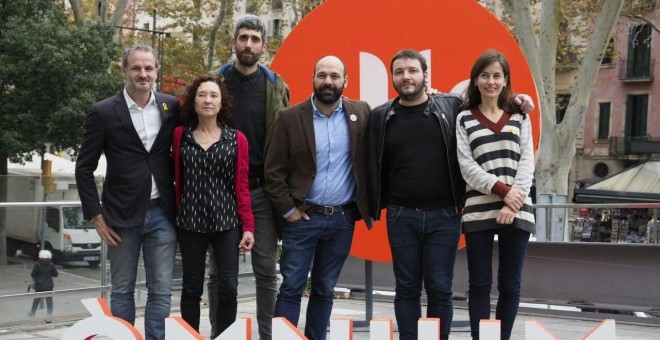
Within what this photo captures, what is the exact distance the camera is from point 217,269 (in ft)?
18.6

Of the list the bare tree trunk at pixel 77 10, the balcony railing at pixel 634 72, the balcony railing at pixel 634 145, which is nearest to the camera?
the bare tree trunk at pixel 77 10

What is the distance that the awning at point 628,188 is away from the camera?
24.0 meters

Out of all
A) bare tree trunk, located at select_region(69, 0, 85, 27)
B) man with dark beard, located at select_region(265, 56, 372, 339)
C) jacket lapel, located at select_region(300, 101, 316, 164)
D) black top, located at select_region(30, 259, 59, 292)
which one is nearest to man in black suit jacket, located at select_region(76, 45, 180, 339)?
man with dark beard, located at select_region(265, 56, 372, 339)

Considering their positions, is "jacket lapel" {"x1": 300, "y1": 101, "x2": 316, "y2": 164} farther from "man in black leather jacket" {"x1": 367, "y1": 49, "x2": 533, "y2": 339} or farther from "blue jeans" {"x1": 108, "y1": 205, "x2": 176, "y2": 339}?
"blue jeans" {"x1": 108, "y1": 205, "x2": 176, "y2": 339}

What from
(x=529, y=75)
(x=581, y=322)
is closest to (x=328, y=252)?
(x=529, y=75)

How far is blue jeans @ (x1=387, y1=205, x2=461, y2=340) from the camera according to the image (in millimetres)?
5504

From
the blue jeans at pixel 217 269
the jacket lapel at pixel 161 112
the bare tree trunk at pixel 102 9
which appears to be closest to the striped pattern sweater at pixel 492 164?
the blue jeans at pixel 217 269

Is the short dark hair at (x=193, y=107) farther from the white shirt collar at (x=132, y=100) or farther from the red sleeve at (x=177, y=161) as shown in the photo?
the white shirt collar at (x=132, y=100)

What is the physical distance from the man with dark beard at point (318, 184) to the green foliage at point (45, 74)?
18.7m

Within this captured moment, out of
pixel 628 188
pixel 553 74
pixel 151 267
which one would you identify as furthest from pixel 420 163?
pixel 628 188

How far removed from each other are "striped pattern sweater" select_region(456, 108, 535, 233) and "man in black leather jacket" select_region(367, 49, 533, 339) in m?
0.13

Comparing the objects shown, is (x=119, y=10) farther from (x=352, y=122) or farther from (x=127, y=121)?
(x=352, y=122)

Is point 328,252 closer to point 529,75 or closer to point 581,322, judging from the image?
point 529,75

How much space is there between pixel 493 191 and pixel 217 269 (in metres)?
1.72
